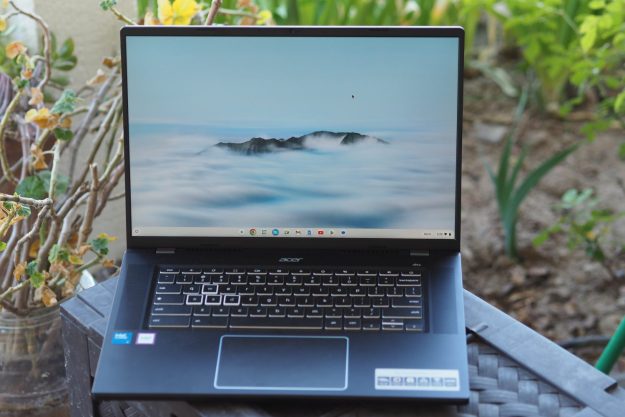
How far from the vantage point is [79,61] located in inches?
61.9

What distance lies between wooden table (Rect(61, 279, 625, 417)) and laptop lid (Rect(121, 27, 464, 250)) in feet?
0.35

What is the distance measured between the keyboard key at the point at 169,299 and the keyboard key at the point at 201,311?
0.02 metres

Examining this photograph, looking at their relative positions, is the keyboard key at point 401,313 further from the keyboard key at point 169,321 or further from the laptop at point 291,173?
the keyboard key at point 169,321

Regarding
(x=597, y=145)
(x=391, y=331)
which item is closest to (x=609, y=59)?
(x=597, y=145)

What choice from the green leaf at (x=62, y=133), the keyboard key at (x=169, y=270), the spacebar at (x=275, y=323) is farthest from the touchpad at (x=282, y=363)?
the green leaf at (x=62, y=133)

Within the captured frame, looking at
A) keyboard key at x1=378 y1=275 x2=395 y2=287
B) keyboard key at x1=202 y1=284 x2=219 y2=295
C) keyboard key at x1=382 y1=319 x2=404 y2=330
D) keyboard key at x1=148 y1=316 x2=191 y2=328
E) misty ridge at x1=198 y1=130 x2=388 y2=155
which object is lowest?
keyboard key at x1=148 y1=316 x2=191 y2=328

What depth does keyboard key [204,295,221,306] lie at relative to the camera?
3.07ft

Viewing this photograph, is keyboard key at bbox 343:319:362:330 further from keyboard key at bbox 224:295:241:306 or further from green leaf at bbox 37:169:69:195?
green leaf at bbox 37:169:69:195

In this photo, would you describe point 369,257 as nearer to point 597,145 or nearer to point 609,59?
point 609,59

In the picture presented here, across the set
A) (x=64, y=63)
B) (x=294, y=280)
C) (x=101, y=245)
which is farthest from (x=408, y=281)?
(x=64, y=63)

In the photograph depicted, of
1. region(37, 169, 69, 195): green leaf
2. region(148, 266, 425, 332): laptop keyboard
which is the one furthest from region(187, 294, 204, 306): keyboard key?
region(37, 169, 69, 195): green leaf

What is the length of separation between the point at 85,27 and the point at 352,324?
2.98 ft

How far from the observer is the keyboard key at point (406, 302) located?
3.06ft

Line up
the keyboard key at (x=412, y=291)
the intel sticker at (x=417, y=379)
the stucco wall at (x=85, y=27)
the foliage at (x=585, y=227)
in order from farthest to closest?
the foliage at (x=585, y=227), the stucco wall at (x=85, y=27), the keyboard key at (x=412, y=291), the intel sticker at (x=417, y=379)
